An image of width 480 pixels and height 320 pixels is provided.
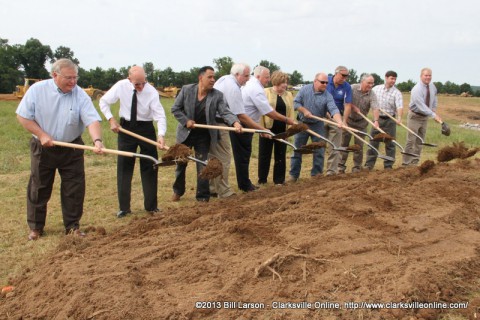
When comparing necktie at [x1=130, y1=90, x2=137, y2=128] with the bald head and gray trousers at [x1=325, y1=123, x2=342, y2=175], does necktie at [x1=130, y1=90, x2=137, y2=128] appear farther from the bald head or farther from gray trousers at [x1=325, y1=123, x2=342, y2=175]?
gray trousers at [x1=325, y1=123, x2=342, y2=175]

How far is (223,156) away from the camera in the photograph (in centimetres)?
755

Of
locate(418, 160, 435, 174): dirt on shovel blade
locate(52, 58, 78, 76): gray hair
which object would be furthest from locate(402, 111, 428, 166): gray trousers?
locate(52, 58, 78, 76): gray hair

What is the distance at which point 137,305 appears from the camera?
3709 millimetres

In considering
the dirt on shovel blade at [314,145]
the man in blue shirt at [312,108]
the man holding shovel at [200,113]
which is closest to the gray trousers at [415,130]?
the man in blue shirt at [312,108]

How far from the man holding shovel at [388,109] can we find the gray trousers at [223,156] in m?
3.57

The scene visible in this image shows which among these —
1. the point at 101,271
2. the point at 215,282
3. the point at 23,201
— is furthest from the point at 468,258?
the point at 23,201

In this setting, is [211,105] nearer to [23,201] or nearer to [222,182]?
[222,182]

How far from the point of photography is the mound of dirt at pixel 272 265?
3.69m

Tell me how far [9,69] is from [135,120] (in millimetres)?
50979

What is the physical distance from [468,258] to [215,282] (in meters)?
2.32

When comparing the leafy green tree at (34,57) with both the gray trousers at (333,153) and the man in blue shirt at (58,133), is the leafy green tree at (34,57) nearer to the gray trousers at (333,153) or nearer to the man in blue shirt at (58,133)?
the gray trousers at (333,153)

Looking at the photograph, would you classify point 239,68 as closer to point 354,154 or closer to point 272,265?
point 354,154

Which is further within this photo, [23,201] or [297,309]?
[23,201]

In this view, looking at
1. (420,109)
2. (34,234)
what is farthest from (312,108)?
(34,234)
